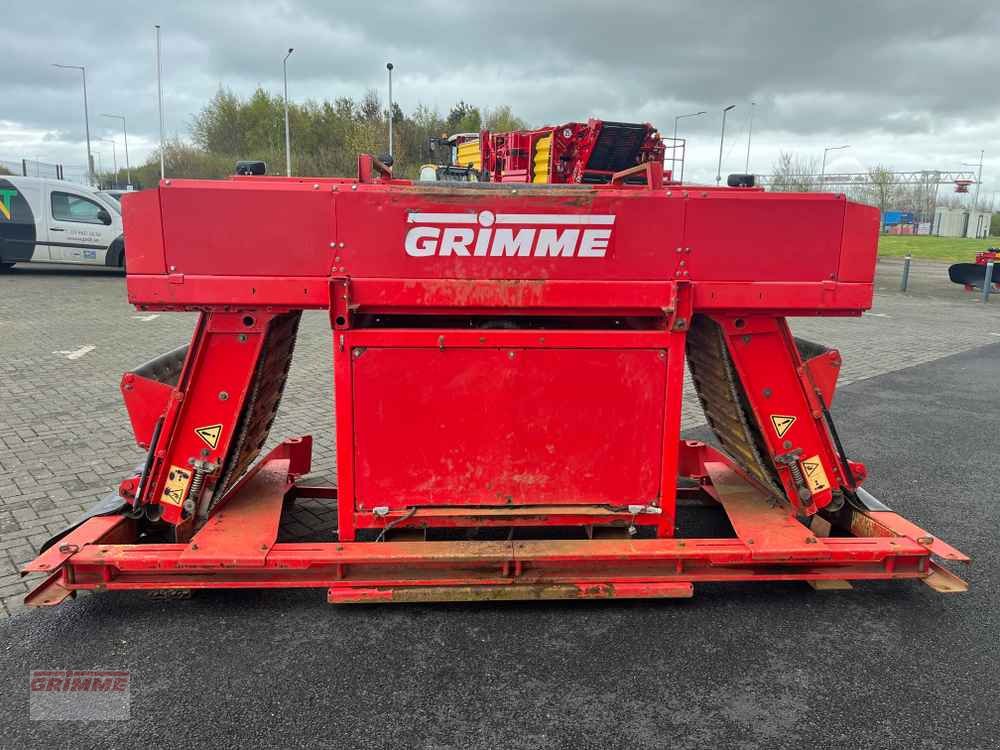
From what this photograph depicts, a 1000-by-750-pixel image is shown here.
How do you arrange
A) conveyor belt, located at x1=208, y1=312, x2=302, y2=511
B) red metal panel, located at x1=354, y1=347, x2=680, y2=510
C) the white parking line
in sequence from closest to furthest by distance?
red metal panel, located at x1=354, y1=347, x2=680, y2=510 → conveyor belt, located at x1=208, y1=312, x2=302, y2=511 → the white parking line

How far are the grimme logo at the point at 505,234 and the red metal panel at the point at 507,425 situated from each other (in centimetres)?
45

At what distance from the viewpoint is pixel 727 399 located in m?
3.75

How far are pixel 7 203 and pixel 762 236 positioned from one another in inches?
649

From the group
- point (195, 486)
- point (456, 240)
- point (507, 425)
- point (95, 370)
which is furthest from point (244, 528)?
point (95, 370)

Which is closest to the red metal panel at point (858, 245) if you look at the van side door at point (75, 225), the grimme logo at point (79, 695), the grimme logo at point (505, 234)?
the grimme logo at point (505, 234)

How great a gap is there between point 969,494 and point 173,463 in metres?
4.96

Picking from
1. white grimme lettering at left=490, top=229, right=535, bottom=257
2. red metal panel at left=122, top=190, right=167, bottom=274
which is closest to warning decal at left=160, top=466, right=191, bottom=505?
red metal panel at left=122, top=190, right=167, bottom=274

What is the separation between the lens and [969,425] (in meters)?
6.55

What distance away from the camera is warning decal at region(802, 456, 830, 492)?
3.58 meters

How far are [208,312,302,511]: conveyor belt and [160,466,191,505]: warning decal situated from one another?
0.52 ft

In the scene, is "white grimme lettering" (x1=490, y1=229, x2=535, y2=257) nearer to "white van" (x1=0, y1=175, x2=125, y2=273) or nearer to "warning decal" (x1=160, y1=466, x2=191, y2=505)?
"warning decal" (x1=160, y1=466, x2=191, y2=505)

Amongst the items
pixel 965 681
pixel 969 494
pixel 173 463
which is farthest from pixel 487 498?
pixel 969 494

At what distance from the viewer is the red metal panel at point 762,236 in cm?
318

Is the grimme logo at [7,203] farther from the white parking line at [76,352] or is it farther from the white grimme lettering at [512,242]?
the white grimme lettering at [512,242]
